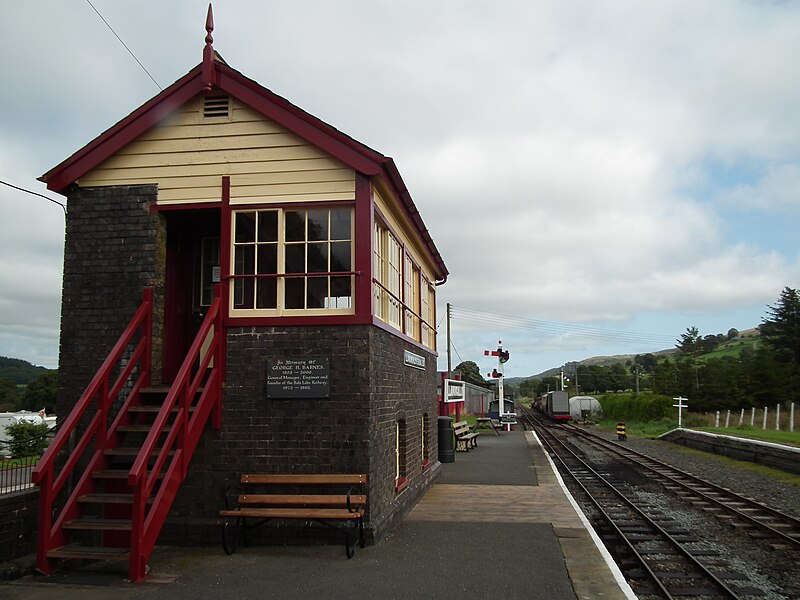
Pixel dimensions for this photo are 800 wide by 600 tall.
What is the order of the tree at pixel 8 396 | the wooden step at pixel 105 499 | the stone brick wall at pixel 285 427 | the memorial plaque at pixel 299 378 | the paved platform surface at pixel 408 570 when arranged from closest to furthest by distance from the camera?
the paved platform surface at pixel 408 570 → the wooden step at pixel 105 499 → the stone brick wall at pixel 285 427 → the memorial plaque at pixel 299 378 → the tree at pixel 8 396

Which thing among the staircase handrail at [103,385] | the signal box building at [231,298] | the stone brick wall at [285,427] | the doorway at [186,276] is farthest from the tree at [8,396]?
the stone brick wall at [285,427]

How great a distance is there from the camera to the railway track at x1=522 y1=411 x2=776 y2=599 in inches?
289

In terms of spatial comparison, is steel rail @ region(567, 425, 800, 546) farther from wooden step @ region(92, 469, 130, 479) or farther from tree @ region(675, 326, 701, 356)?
tree @ region(675, 326, 701, 356)

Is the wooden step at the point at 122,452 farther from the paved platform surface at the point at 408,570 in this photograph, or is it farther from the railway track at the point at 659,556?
the railway track at the point at 659,556

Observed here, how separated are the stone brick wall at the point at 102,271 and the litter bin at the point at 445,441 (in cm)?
1006

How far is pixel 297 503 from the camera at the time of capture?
25.5ft

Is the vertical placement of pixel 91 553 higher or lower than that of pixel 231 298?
lower

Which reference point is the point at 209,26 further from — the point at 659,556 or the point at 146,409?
the point at 659,556

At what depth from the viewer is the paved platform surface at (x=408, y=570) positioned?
6.09 meters

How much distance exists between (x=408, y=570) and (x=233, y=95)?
6137 mm

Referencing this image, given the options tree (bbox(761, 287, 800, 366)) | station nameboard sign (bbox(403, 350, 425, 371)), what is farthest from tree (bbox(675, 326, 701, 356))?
station nameboard sign (bbox(403, 350, 425, 371))

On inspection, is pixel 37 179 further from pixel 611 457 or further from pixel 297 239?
pixel 611 457

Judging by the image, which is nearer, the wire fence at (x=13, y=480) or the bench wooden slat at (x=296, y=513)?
the bench wooden slat at (x=296, y=513)

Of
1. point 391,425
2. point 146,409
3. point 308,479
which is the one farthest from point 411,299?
point 146,409
